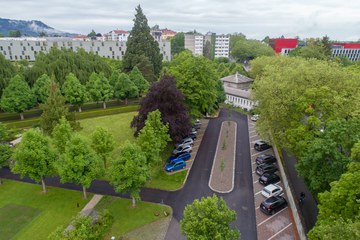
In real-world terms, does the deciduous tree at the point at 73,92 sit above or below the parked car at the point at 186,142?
above

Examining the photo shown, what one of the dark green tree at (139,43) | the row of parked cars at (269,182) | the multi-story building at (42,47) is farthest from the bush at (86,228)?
the multi-story building at (42,47)

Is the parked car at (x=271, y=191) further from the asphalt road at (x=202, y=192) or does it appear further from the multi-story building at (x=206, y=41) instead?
the multi-story building at (x=206, y=41)

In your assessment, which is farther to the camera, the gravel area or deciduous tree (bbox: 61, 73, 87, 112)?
deciduous tree (bbox: 61, 73, 87, 112)

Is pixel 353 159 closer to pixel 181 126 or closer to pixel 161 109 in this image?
pixel 181 126

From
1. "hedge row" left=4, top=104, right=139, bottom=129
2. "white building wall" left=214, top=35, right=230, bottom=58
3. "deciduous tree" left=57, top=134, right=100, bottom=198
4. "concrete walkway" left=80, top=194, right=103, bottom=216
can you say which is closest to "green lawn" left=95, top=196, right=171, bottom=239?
"concrete walkway" left=80, top=194, right=103, bottom=216

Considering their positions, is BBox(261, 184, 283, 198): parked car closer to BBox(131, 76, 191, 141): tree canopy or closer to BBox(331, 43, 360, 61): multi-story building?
BBox(131, 76, 191, 141): tree canopy
